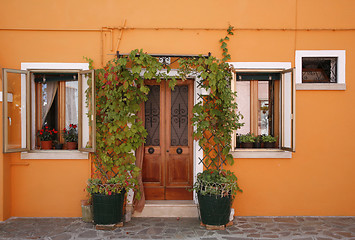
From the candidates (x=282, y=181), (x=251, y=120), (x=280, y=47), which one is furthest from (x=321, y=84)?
(x=282, y=181)

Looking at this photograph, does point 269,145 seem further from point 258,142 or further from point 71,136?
point 71,136

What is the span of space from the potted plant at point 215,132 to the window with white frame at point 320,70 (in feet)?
4.37

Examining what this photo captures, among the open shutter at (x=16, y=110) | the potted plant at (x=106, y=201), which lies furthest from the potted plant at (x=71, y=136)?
the potted plant at (x=106, y=201)

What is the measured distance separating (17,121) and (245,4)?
460 centimetres

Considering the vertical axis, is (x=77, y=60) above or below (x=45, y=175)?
above

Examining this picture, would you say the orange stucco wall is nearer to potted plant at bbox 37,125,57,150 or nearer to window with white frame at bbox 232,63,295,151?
window with white frame at bbox 232,63,295,151

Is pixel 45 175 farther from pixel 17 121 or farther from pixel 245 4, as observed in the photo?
pixel 245 4

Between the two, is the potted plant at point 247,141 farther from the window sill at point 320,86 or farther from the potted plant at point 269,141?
the window sill at point 320,86

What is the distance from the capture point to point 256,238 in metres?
4.64

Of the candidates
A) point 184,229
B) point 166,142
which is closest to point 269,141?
point 166,142

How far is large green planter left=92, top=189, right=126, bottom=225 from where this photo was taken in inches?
195

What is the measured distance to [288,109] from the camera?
17.8 feet

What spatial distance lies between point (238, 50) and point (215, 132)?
5.13 feet

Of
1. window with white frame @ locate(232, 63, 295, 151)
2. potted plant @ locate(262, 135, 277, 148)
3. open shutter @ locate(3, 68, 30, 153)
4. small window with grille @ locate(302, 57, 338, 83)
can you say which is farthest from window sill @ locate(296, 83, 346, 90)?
open shutter @ locate(3, 68, 30, 153)
